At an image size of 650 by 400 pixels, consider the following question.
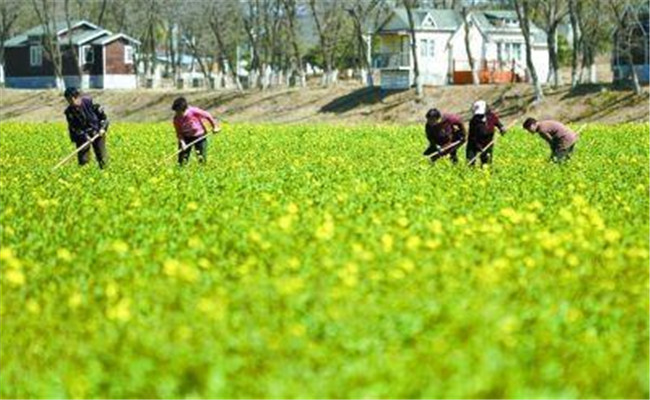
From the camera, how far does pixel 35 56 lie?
9419cm

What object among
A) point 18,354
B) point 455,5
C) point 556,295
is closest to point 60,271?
point 18,354

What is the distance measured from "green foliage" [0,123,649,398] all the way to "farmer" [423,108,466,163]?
23.6ft

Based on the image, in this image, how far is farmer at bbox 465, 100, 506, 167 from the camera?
2272 cm

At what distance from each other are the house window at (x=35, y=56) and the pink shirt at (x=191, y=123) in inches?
2853

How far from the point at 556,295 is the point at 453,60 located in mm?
68824

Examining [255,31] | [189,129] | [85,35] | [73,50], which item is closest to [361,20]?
[255,31]

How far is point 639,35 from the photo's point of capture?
65500 millimetres

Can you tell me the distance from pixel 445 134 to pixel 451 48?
55.7 meters

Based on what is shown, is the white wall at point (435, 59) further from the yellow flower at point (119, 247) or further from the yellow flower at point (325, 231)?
the yellow flower at point (119, 247)

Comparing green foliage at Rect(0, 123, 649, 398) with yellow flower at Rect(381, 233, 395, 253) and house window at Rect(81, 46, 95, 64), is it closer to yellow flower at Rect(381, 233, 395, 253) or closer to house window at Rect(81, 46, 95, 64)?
yellow flower at Rect(381, 233, 395, 253)

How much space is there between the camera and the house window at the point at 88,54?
92.4 metres

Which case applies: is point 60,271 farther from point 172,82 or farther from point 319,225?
point 172,82

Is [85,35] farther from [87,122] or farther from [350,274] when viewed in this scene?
[350,274]

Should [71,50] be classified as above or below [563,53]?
above
